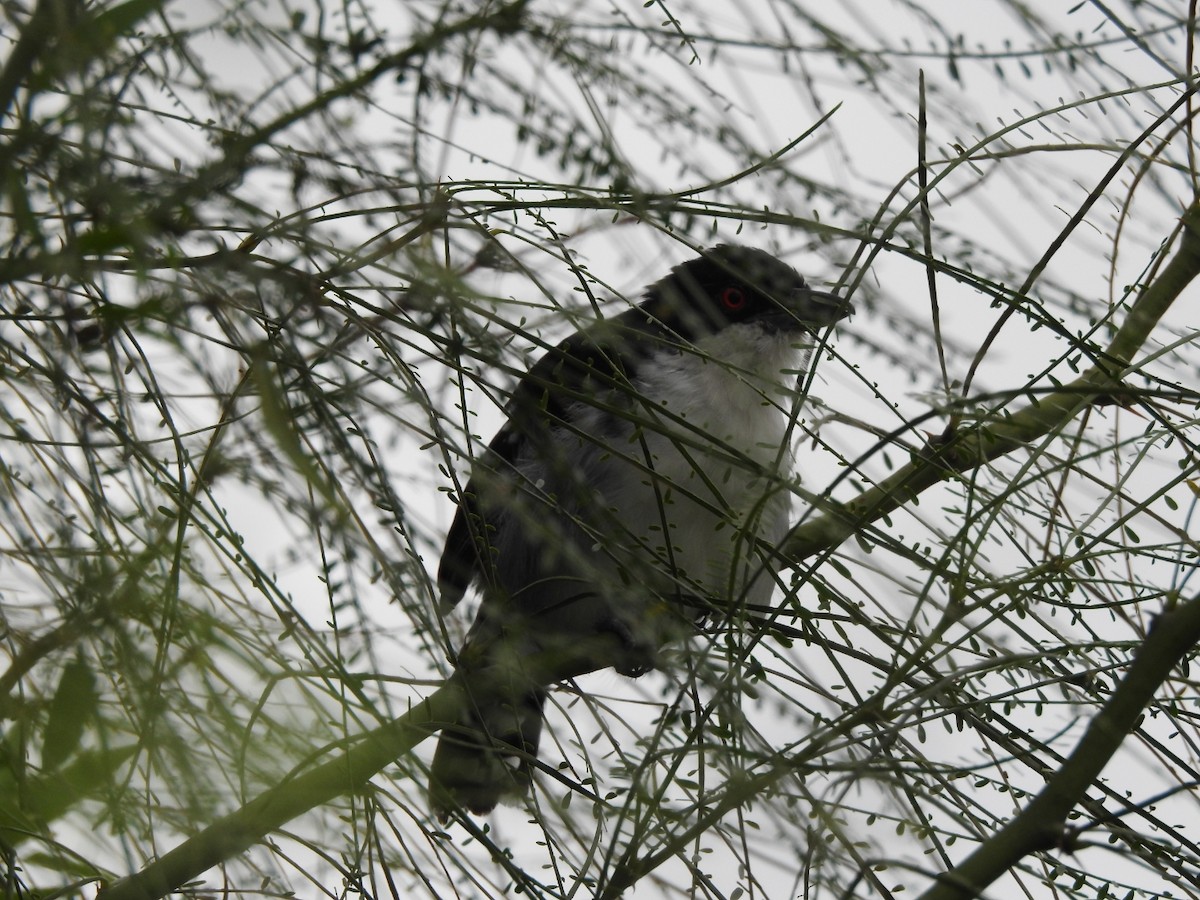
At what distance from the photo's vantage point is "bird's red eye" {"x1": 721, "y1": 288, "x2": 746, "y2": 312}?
555 cm

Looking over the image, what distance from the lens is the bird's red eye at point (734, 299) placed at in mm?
5547

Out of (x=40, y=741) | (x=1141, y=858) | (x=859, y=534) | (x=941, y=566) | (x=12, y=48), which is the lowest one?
(x=1141, y=858)

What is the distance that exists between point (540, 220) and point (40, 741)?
4.69 feet

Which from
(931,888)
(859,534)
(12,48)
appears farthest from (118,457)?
(931,888)

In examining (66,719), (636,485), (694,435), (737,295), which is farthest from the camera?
(737,295)

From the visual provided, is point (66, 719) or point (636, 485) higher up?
point (636, 485)

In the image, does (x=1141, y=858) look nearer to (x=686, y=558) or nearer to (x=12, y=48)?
(x=12, y=48)

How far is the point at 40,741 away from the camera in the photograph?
276 cm

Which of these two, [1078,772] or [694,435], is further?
[694,435]

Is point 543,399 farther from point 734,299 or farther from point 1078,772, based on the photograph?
point 734,299

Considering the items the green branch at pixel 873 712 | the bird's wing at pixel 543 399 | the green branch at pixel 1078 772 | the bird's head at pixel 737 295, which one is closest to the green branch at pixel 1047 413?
the green branch at pixel 873 712

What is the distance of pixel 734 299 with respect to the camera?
220 inches

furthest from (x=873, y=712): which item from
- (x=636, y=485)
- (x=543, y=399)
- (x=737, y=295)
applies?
(x=737, y=295)

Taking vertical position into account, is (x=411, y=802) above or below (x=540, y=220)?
below
